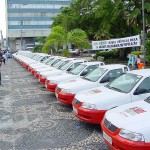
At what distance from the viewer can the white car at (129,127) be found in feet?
15.2

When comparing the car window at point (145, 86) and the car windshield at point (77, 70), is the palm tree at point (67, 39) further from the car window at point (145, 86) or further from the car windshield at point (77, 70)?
the car window at point (145, 86)

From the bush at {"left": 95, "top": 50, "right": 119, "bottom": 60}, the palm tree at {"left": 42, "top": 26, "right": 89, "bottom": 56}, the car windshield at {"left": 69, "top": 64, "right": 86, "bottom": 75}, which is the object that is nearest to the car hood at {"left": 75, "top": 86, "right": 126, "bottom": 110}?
the car windshield at {"left": 69, "top": 64, "right": 86, "bottom": 75}

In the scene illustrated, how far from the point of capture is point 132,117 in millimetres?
5230

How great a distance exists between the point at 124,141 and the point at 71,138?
6.87ft

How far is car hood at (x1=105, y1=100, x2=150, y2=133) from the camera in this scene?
4848 mm

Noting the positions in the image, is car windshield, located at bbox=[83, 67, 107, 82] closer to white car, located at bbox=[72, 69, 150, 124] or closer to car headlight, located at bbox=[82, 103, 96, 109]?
white car, located at bbox=[72, 69, 150, 124]

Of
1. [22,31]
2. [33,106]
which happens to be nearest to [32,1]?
[22,31]

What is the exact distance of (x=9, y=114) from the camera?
29.7 ft

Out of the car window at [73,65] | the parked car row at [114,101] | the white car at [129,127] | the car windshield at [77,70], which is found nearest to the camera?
the white car at [129,127]

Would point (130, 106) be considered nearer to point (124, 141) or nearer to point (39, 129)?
point (124, 141)

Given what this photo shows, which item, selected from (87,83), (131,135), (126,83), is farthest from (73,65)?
(131,135)

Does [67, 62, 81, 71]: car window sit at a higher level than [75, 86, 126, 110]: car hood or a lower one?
higher

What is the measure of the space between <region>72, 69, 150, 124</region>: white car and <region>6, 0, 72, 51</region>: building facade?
80105 mm

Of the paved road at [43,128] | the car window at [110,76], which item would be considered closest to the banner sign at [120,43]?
the car window at [110,76]
